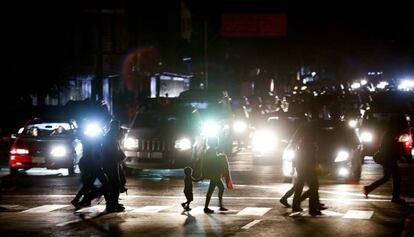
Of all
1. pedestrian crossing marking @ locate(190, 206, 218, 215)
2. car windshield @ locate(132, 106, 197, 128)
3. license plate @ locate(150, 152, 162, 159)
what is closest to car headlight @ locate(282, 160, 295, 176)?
license plate @ locate(150, 152, 162, 159)

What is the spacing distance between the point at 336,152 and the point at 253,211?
588cm

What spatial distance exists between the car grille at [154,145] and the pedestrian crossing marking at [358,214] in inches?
364

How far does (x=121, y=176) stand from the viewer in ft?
58.6

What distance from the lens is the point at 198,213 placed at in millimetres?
16422

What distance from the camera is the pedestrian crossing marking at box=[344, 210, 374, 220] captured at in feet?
51.0

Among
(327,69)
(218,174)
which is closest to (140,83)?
(327,69)

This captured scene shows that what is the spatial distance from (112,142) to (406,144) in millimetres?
12030

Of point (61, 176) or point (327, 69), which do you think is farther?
point (327, 69)

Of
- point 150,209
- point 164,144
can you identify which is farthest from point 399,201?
point 164,144

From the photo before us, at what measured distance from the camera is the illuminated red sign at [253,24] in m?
64.8

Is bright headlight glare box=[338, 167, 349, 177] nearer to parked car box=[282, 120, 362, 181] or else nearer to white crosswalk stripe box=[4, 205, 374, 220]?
parked car box=[282, 120, 362, 181]

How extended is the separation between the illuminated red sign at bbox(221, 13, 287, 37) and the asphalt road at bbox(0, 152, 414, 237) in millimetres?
41758

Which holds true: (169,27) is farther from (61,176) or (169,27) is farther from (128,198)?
(128,198)

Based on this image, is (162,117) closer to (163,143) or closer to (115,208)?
(163,143)
